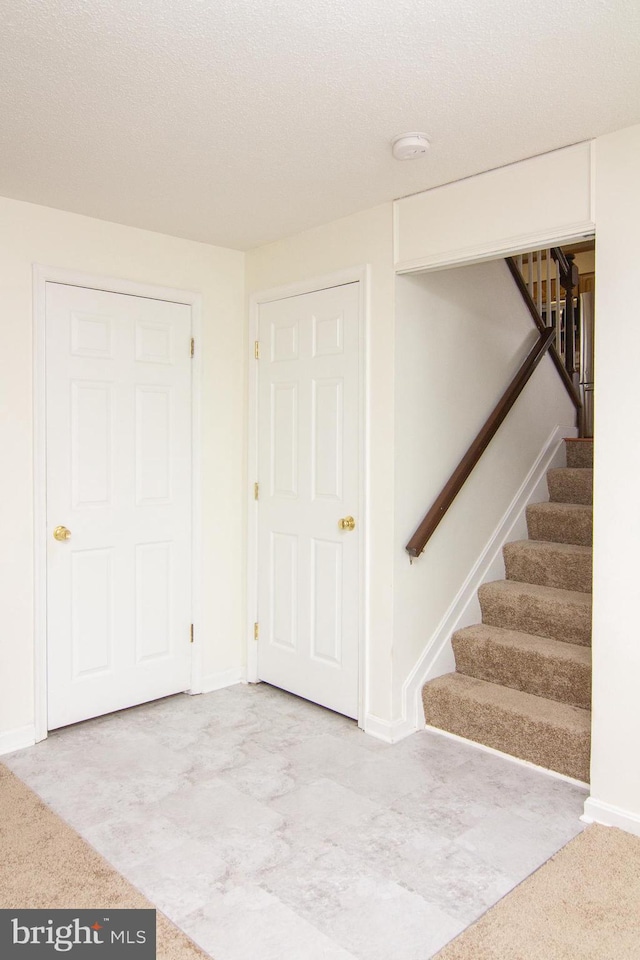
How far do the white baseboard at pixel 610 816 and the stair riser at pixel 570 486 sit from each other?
1.97 metres

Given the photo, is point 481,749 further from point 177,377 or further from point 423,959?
point 177,377

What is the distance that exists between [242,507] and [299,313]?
111cm

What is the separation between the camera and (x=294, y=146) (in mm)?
2424

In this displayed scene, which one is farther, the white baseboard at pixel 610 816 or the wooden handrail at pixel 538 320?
the wooden handrail at pixel 538 320

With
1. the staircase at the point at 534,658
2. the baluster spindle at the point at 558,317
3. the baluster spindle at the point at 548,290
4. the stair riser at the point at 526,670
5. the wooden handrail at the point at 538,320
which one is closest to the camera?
the staircase at the point at 534,658

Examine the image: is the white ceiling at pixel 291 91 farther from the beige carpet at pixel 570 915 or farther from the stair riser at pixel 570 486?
the beige carpet at pixel 570 915

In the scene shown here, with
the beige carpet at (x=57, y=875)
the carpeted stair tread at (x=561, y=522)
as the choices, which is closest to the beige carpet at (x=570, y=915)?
the beige carpet at (x=57, y=875)

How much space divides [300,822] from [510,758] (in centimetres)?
97

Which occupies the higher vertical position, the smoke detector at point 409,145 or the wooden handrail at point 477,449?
the smoke detector at point 409,145

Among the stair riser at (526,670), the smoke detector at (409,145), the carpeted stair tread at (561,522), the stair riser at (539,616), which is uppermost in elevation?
the smoke detector at (409,145)

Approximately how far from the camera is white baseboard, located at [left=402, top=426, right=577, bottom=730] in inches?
125

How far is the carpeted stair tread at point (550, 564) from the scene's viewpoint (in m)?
3.39

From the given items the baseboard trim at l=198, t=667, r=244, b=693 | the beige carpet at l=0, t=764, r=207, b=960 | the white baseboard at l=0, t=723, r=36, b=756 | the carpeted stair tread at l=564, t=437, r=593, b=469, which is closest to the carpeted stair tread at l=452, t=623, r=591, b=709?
the baseboard trim at l=198, t=667, r=244, b=693

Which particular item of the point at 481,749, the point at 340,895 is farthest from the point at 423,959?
the point at 481,749
